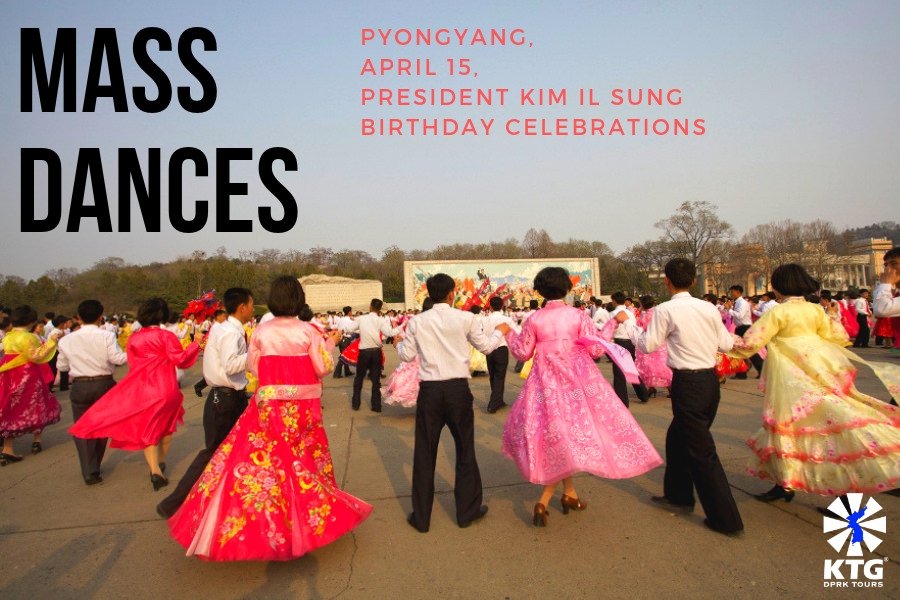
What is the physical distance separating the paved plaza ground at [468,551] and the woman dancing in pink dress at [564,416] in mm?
430

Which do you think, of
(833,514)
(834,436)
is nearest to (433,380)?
(834,436)

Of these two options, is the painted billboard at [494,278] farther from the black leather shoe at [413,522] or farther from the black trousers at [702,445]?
the black trousers at [702,445]

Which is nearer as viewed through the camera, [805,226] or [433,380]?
[433,380]

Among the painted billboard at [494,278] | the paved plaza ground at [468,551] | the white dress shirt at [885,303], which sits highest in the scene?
the painted billboard at [494,278]

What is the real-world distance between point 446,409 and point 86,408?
4.32 metres

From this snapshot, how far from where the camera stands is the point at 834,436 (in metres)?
3.84

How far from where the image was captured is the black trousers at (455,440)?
4180 millimetres

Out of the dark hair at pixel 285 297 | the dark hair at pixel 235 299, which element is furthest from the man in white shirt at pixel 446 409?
the dark hair at pixel 235 299

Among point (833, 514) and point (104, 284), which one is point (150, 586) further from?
point (104, 284)

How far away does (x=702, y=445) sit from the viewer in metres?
3.94

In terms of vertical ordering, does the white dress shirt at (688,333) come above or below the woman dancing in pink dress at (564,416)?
above

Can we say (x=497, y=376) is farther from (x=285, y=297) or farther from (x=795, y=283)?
(x=285, y=297)

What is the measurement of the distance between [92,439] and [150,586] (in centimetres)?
293

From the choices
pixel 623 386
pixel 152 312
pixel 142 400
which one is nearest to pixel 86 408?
pixel 142 400
